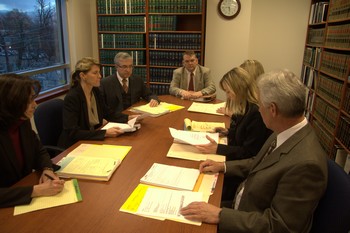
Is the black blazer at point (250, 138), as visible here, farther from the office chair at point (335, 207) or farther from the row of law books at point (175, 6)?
the row of law books at point (175, 6)

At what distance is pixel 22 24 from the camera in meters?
3.58

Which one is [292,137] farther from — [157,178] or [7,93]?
[7,93]

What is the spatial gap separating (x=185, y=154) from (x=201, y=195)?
1.46 feet

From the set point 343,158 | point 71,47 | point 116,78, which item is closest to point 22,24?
point 71,47

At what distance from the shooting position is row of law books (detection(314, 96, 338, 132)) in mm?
3186

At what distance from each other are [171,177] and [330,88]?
9.06 ft

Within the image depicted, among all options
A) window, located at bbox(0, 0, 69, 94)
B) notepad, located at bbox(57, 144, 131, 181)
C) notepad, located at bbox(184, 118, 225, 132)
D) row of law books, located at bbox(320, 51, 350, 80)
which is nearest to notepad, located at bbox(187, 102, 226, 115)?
notepad, located at bbox(184, 118, 225, 132)

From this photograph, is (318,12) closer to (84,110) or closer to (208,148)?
(208,148)

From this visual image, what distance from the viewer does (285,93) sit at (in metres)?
1.07

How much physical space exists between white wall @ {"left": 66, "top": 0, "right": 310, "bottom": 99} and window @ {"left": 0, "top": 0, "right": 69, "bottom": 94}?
0.19 m

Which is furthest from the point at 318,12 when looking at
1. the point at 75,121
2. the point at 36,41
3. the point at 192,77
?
the point at 36,41

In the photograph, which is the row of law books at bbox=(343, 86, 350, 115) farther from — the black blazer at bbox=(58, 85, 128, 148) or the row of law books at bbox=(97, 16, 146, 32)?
the row of law books at bbox=(97, 16, 146, 32)

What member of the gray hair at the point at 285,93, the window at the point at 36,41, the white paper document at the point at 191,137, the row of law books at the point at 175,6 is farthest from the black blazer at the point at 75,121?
the row of law books at the point at 175,6

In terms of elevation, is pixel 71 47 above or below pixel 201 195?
above
